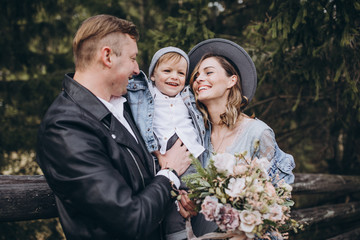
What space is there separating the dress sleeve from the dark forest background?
1.67 metres

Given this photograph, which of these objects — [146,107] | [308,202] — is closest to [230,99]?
[146,107]

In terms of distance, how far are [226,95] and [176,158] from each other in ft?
3.54

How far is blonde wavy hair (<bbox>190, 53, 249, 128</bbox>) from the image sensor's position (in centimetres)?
325

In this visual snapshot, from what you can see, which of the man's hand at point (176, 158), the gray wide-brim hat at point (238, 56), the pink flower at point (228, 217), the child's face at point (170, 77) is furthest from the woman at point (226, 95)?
the pink flower at point (228, 217)

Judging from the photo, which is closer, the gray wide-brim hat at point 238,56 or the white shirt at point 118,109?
the white shirt at point 118,109

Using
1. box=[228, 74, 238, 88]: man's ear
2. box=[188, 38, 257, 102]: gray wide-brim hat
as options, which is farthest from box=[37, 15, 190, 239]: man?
box=[228, 74, 238, 88]: man's ear

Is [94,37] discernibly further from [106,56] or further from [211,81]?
[211,81]

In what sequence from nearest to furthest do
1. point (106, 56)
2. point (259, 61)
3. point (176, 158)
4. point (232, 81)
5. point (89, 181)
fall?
point (89, 181), point (106, 56), point (176, 158), point (232, 81), point (259, 61)

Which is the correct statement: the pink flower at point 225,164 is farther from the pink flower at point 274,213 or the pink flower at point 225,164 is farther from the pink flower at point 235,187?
the pink flower at point 274,213

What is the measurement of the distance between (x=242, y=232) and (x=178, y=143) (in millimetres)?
1092

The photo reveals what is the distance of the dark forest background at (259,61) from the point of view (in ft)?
13.7

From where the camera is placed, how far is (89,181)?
5.91 ft

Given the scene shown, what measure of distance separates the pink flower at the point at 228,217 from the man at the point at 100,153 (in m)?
0.39

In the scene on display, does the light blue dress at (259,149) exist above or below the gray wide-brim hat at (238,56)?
below
